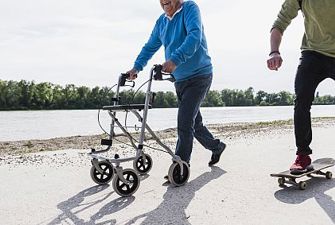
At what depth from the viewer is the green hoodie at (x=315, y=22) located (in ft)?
14.4

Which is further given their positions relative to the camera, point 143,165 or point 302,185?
point 143,165

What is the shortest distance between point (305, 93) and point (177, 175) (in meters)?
1.71

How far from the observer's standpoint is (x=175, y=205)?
411cm

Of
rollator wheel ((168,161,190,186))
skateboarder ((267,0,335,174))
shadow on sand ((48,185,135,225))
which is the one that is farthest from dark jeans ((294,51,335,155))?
shadow on sand ((48,185,135,225))

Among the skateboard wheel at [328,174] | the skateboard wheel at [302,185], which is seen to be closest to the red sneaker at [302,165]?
the skateboard wheel at [302,185]

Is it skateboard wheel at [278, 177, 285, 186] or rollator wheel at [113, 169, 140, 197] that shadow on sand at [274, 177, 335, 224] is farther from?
rollator wheel at [113, 169, 140, 197]

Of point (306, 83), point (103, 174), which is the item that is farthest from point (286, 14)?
point (103, 174)

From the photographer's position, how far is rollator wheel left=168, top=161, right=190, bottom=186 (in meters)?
4.90

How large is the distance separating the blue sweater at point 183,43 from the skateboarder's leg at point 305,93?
47.3 inches

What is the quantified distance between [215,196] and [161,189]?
27.8 inches

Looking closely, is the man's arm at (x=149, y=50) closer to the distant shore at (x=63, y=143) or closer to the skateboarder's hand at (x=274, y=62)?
the distant shore at (x=63, y=143)

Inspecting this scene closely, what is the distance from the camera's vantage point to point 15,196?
4.55m

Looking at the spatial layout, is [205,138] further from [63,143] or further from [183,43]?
[63,143]

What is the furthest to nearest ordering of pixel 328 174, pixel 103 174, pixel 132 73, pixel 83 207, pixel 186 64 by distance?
pixel 132 73
pixel 186 64
pixel 103 174
pixel 328 174
pixel 83 207
